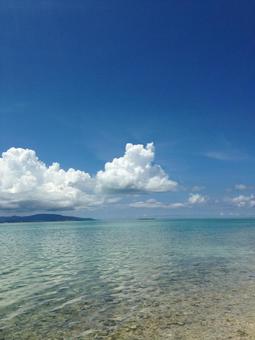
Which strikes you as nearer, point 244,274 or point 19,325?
point 19,325

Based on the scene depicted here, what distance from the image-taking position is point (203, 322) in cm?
1928

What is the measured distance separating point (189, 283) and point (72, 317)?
12.7 m

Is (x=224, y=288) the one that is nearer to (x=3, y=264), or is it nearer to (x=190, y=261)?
(x=190, y=261)

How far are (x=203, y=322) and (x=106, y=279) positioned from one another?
1438 centimetres

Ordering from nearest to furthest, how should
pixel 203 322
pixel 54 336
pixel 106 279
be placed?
1. pixel 54 336
2. pixel 203 322
3. pixel 106 279

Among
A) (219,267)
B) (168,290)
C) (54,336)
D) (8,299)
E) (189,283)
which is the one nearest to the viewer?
(54,336)

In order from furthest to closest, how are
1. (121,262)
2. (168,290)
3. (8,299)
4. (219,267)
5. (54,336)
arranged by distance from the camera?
(121,262) → (219,267) → (168,290) → (8,299) → (54,336)

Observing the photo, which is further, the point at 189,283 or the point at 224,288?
the point at 189,283

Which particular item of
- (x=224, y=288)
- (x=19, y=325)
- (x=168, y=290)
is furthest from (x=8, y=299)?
(x=224, y=288)

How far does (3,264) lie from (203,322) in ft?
104

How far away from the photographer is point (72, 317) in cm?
2048

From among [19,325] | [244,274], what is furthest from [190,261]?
[19,325]

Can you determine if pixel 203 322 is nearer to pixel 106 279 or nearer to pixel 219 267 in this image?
pixel 106 279

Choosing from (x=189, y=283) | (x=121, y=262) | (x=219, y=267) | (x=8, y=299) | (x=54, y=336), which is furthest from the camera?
(x=121, y=262)
